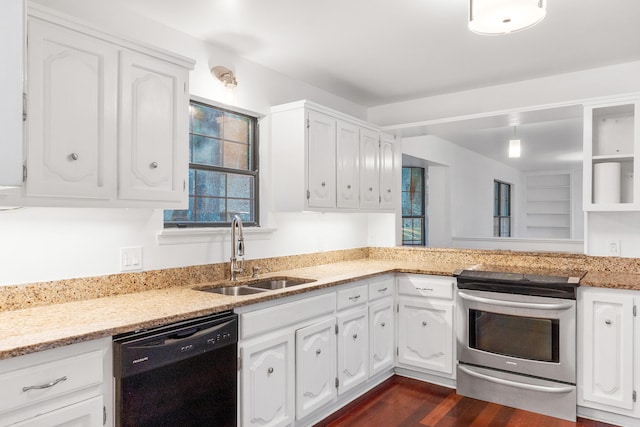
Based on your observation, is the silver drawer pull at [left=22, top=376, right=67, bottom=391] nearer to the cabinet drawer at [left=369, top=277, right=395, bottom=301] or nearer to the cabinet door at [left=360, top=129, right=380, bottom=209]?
the cabinet drawer at [left=369, top=277, right=395, bottom=301]

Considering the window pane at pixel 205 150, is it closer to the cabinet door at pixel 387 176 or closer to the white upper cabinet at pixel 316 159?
the white upper cabinet at pixel 316 159

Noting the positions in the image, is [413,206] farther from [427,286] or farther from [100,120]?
[100,120]

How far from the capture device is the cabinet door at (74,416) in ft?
4.72

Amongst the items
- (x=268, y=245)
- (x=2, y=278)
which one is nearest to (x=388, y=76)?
(x=268, y=245)

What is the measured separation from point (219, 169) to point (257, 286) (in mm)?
838

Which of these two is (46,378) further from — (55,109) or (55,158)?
(55,109)

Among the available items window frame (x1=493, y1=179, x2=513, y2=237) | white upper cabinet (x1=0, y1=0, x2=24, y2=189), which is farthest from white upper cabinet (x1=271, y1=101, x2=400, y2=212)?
window frame (x1=493, y1=179, x2=513, y2=237)

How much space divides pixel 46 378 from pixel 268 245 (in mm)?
1885

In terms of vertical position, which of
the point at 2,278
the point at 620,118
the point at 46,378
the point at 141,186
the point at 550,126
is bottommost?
the point at 46,378

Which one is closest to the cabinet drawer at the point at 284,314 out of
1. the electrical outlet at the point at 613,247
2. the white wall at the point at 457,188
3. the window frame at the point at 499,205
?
the electrical outlet at the point at 613,247

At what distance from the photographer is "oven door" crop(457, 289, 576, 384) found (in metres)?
2.78

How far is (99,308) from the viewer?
1.95 meters

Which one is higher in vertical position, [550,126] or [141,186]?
[550,126]

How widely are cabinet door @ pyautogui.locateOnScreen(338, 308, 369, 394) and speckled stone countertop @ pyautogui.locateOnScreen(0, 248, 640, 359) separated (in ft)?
0.94
